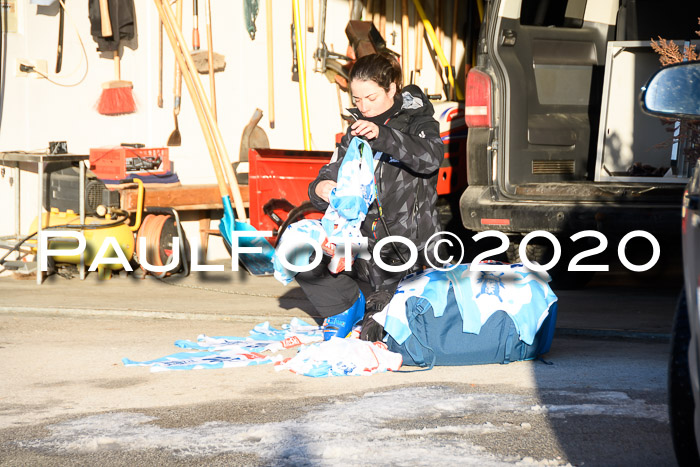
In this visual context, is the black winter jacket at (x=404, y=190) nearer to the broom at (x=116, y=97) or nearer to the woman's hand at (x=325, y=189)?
the woman's hand at (x=325, y=189)

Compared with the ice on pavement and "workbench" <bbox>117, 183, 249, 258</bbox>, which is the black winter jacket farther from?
"workbench" <bbox>117, 183, 249, 258</bbox>

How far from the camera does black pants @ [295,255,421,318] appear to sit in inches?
188

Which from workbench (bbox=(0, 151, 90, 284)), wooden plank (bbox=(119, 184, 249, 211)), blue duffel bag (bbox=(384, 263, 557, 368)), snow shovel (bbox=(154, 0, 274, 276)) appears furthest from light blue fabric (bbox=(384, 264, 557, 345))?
wooden plank (bbox=(119, 184, 249, 211))

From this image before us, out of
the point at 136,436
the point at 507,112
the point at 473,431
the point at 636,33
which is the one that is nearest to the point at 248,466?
the point at 136,436

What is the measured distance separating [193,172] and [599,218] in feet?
13.0

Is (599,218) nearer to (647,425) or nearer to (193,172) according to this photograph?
(647,425)

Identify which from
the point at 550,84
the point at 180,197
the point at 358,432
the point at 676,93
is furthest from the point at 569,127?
the point at 676,93

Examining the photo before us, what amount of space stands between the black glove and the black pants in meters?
0.08

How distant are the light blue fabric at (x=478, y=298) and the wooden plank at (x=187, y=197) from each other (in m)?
3.80

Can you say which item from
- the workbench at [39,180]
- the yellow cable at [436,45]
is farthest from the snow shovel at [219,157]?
the yellow cable at [436,45]

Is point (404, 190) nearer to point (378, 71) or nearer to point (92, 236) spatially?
point (378, 71)

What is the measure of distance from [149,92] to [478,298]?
496 centimetres

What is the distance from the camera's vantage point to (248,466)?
3.00 meters

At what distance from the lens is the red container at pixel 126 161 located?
7.57 meters
